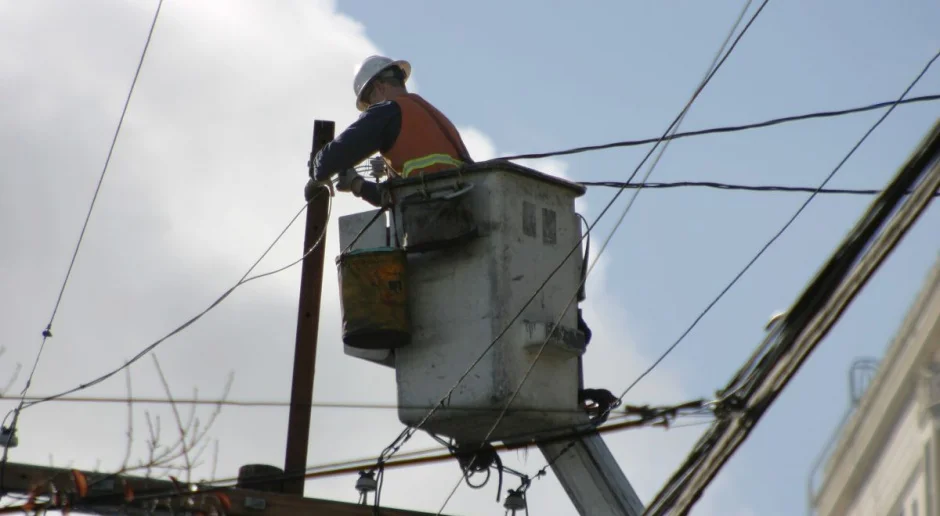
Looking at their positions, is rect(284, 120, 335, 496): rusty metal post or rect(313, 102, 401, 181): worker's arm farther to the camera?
rect(284, 120, 335, 496): rusty metal post

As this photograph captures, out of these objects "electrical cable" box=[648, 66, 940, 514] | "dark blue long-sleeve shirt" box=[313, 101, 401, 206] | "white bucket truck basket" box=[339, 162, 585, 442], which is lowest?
"electrical cable" box=[648, 66, 940, 514]

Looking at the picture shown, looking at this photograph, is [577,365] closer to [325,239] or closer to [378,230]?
[378,230]

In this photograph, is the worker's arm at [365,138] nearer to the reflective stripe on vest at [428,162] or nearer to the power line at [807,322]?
the reflective stripe on vest at [428,162]

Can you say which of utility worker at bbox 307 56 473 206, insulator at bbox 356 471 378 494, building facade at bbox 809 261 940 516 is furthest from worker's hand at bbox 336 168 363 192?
building facade at bbox 809 261 940 516

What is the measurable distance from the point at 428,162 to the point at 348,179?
1.54ft

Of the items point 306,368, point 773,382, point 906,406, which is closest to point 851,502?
point 906,406

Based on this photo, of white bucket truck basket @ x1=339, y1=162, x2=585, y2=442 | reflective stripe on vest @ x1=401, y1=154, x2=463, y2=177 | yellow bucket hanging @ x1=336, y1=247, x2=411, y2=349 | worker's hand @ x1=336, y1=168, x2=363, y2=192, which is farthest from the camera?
worker's hand @ x1=336, y1=168, x2=363, y2=192

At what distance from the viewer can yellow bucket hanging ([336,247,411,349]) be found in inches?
471

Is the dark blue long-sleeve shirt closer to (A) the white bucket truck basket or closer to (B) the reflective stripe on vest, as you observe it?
(B) the reflective stripe on vest

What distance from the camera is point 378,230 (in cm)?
1242

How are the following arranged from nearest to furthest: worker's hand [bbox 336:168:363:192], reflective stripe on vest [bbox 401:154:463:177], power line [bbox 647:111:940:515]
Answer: power line [bbox 647:111:940:515], reflective stripe on vest [bbox 401:154:463:177], worker's hand [bbox 336:168:363:192]

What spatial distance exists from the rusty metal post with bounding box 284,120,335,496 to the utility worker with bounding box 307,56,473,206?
1.05 meters

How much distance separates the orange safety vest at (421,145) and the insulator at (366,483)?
1.67m

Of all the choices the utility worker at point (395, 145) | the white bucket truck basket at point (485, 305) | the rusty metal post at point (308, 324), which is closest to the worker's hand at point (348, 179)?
the utility worker at point (395, 145)
